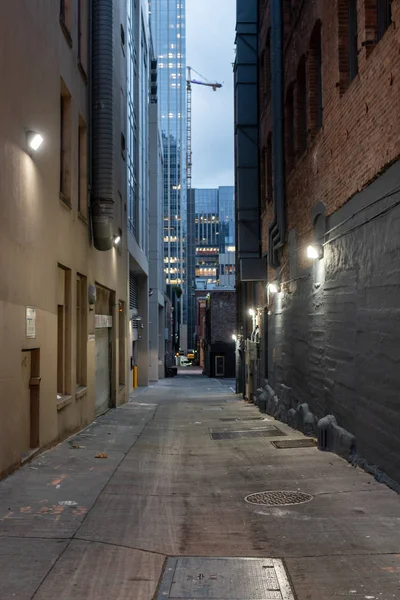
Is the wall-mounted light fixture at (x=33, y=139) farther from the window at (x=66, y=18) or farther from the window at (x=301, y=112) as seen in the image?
the window at (x=301, y=112)

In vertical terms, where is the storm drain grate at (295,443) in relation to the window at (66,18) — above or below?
below

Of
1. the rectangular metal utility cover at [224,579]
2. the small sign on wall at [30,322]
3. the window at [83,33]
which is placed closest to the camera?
the rectangular metal utility cover at [224,579]

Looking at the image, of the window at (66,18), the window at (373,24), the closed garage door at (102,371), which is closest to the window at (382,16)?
the window at (373,24)

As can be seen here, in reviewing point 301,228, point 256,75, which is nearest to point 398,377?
point 301,228

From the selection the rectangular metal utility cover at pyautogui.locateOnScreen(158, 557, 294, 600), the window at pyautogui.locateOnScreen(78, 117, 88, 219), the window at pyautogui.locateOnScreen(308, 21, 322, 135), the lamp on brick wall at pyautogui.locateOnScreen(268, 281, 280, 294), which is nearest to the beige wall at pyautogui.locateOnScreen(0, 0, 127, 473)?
the window at pyautogui.locateOnScreen(78, 117, 88, 219)

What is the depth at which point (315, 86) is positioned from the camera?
13.5 metres

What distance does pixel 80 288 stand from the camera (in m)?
14.7

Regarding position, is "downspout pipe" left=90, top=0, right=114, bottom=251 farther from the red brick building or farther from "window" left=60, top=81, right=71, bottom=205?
the red brick building

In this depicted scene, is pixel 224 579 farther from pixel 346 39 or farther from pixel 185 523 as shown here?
pixel 346 39

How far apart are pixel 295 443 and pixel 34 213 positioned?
6.16 metres

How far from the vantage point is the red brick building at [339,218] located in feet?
26.2

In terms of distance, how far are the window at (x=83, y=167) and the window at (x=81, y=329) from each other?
167cm

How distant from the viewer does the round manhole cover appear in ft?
23.4

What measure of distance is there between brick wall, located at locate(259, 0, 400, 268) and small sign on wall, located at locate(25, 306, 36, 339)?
209 inches
